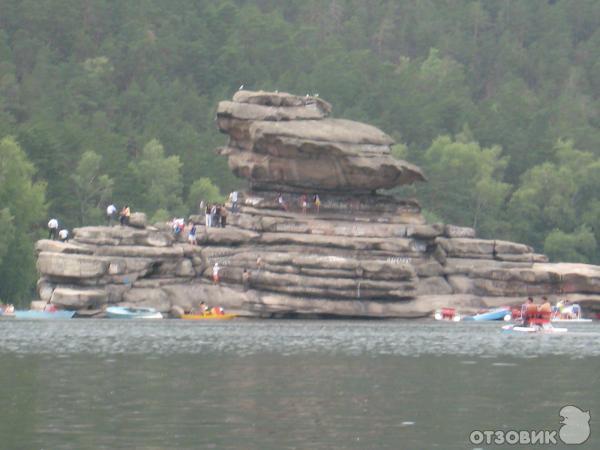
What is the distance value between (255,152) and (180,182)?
55.8m

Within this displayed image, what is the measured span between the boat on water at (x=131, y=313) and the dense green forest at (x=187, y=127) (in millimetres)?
20452

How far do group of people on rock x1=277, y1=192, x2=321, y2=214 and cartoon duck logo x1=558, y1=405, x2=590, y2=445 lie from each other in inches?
2052

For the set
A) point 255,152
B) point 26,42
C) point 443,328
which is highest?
point 26,42

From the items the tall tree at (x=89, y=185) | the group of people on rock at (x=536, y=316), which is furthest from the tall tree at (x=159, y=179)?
the group of people on rock at (x=536, y=316)

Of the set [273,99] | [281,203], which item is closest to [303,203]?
[281,203]

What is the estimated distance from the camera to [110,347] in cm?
6019

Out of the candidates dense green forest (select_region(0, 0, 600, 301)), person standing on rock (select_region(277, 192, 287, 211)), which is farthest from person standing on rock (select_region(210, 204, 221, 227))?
dense green forest (select_region(0, 0, 600, 301))

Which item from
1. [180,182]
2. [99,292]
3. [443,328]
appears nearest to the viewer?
[443,328]

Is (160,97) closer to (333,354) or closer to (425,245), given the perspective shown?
(425,245)

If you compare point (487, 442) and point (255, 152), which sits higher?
point (255, 152)

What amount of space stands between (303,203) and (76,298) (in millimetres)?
13608

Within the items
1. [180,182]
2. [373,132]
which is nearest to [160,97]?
[180,182]

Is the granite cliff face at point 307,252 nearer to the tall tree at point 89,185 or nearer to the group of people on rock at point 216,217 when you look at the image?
the group of people on rock at point 216,217

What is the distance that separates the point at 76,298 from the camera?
8381 cm
